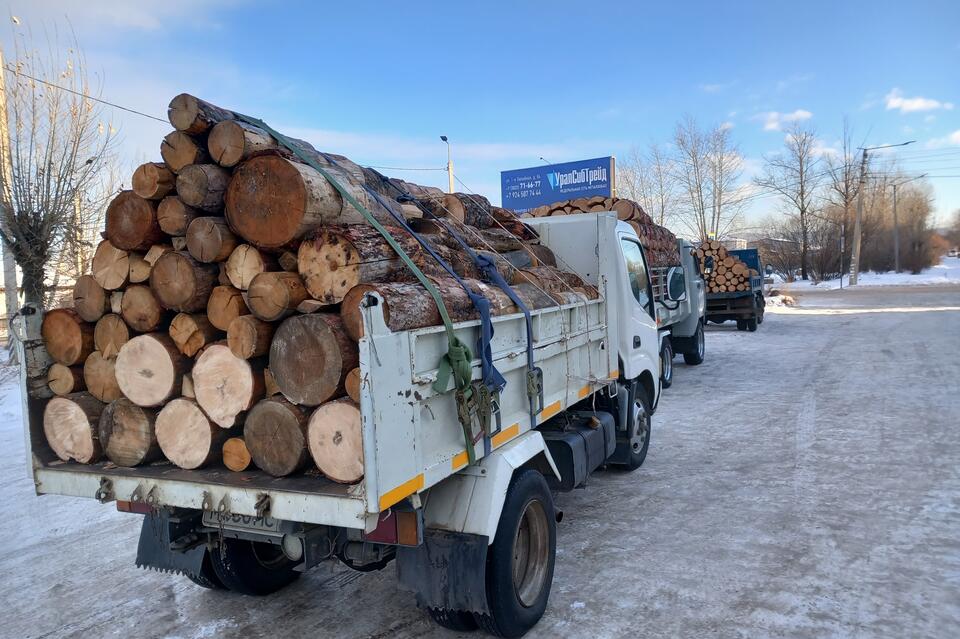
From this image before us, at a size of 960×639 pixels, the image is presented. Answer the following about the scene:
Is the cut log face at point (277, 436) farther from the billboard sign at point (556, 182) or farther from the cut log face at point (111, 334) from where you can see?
the billboard sign at point (556, 182)

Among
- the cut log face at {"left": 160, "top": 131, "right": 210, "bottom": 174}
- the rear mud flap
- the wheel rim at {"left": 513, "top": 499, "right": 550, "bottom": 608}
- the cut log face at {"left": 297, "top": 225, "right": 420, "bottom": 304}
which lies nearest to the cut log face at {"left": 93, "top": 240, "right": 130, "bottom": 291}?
the cut log face at {"left": 160, "top": 131, "right": 210, "bottom": 174}

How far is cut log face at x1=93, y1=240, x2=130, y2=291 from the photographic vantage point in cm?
337

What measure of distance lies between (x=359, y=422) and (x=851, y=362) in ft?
39.8

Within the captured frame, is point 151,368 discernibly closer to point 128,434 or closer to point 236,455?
point 128,434

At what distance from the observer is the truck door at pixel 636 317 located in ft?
18.8

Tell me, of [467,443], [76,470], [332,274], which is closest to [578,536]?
[467,443]

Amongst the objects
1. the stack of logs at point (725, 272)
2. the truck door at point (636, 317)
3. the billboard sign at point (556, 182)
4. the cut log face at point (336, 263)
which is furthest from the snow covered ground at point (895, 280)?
the cut log face at point (336, 263)

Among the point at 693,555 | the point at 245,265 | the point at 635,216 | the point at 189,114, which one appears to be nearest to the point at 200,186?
the point at 189,114

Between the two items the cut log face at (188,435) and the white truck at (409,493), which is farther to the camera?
the cut log face at (188,435)

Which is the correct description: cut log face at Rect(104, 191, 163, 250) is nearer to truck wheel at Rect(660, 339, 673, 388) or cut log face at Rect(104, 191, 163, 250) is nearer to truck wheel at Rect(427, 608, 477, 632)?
truck wheel at Rect(427, 608, 477, 632)

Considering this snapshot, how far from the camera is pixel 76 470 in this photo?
3326mm

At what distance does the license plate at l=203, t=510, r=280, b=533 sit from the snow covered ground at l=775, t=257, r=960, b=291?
42886 millimetres

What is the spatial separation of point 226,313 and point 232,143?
87cm

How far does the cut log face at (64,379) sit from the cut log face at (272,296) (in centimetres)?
123
